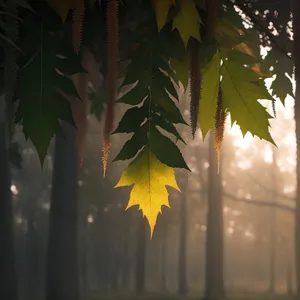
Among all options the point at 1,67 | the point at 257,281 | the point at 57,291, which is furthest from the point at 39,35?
the point at 257,281

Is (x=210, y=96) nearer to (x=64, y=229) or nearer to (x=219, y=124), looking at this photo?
(x=219, y=124)

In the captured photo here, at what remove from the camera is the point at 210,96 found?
1.16 metres

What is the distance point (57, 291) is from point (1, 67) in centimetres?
776

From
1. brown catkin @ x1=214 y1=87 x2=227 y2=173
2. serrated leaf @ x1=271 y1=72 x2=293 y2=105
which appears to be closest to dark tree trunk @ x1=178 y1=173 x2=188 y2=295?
serrated leaf @ x1=271 y1=72 x2=293 y2=105

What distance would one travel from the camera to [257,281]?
43094 millimetres

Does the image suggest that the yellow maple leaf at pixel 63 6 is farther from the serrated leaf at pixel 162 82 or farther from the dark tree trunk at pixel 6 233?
the dark tree trunk at pixel 6 233

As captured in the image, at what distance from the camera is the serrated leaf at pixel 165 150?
1.10 meters

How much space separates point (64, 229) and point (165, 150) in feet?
24.7

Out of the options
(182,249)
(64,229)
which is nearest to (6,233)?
(64,229)

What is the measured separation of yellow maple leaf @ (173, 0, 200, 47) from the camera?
1.12 meters

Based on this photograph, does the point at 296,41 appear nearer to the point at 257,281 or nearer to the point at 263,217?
the point at 263,217

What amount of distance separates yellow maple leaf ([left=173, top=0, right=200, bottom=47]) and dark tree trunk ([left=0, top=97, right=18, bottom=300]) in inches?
317

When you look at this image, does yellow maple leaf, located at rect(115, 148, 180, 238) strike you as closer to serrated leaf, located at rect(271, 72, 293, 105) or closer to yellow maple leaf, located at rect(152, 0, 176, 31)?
yellow maple leaf, located at rect(152, 0, 176, 31)

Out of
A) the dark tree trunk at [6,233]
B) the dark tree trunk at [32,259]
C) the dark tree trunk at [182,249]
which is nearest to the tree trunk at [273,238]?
the dark tree trunk at [182,249]
